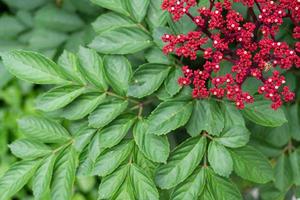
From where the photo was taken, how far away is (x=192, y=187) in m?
1.29

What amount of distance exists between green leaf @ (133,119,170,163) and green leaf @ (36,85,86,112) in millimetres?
185

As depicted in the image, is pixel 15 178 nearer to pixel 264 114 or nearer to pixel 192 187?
pixel 192 187

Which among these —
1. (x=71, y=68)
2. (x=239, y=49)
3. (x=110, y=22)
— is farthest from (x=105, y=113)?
(x=239, y=49)

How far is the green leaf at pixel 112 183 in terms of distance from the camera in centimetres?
130

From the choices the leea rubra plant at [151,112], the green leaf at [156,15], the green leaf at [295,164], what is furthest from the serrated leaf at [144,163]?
the green leaf at [295,164]

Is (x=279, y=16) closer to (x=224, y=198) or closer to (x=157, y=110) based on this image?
(x=157, y=110)

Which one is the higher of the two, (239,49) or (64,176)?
(239,49)

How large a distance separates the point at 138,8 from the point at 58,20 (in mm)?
385

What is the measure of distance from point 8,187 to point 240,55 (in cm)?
70

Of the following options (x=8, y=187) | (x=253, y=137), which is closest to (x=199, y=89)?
(x=253, y=137)

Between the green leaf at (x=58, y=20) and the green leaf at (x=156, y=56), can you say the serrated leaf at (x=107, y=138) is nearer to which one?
the green leaf at (x=156, y=56)

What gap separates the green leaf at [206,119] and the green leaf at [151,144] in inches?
2.9

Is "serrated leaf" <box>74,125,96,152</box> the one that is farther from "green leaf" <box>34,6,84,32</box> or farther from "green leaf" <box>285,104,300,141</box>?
"green leaf" <box>285,104,300,141</box>

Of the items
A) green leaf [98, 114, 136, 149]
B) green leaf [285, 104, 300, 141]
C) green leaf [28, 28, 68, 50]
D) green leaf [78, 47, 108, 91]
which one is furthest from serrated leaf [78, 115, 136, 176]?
green leaf [285, 104, 300, 141]
